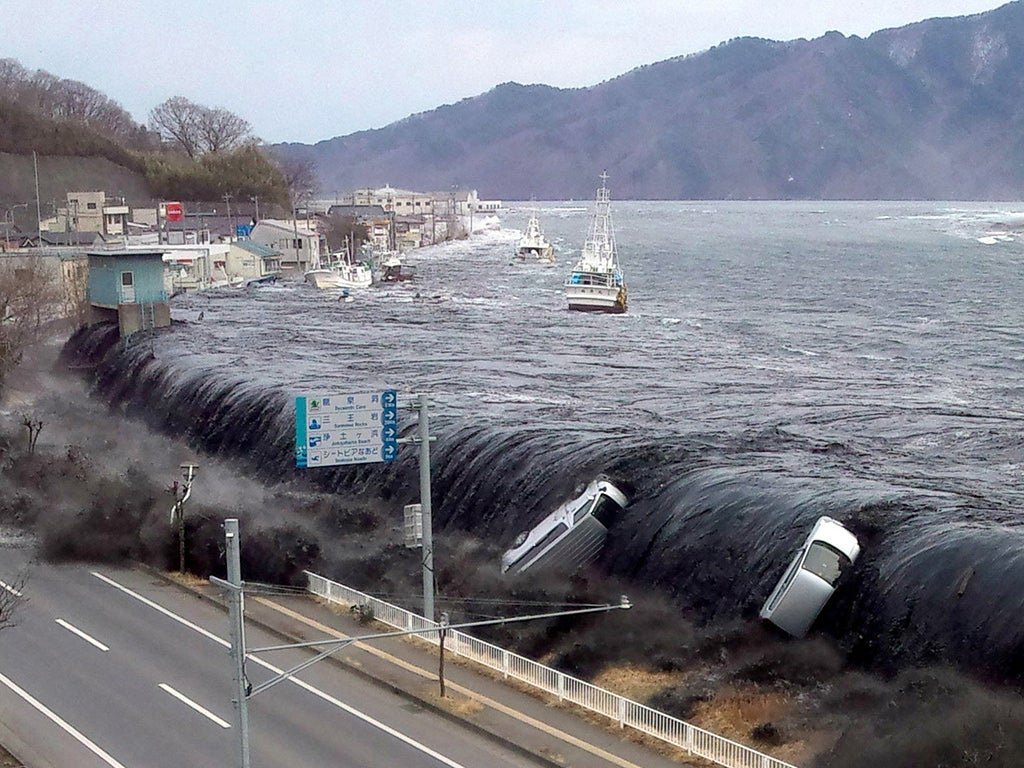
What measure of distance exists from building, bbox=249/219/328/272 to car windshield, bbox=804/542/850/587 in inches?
2874

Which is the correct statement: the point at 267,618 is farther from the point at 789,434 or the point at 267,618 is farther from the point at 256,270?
the point at 256,270

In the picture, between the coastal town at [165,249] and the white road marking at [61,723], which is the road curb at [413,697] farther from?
the coastal town at [165,249]

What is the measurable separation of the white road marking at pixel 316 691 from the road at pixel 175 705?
24 mm

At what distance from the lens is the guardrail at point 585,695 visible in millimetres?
15055

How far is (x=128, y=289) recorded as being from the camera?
47.6 meters

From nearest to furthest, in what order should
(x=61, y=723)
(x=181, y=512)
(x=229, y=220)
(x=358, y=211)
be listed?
(x=61, y=723) → (x=181, y=512) → (x=229, y=220) → (x=358, y=211)

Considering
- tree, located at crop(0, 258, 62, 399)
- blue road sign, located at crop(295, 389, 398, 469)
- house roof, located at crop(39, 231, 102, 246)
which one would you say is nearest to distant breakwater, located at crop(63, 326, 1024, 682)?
blue road sign, located at crop(295, 389, 398, 469)

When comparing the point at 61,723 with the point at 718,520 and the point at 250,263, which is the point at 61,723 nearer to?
the point at 718,520

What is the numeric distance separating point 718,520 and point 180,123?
13913cm

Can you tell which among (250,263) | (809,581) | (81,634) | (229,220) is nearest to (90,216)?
(229,220)

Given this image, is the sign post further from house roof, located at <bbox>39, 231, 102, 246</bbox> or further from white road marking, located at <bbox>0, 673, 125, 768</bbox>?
house roof, located at <bbox>39, 231, 102, 246</bbox>

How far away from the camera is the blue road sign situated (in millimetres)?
19500

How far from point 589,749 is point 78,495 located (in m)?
15.9

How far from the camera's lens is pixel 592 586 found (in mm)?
22047
